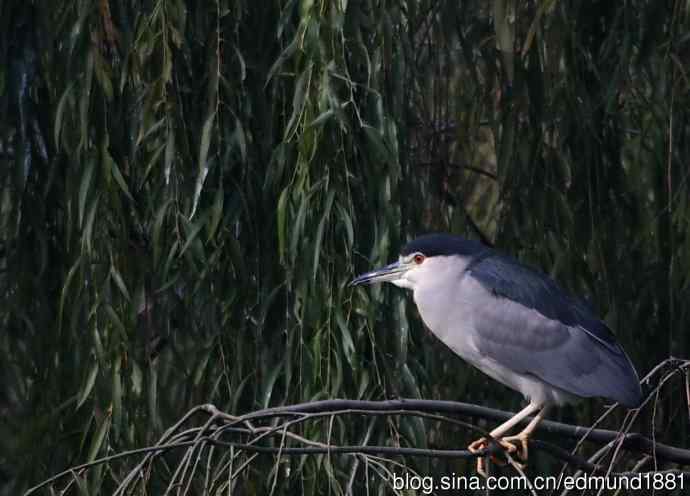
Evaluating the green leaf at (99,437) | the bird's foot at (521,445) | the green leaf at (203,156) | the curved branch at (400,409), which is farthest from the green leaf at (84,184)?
the bird's foot at (521,445)

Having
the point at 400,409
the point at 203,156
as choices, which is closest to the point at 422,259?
the point at 203,156

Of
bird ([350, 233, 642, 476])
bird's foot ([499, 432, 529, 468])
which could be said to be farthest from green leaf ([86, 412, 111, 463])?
bird's foot ([499, 432, 529, 468])

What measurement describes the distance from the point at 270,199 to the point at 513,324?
1.98ft

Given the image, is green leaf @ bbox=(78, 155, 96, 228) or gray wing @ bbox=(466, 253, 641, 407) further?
gray wing @ bbox=(466, 253, 641, 407)

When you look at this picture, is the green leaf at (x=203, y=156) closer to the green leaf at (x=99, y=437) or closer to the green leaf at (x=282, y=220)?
the green leaf at (x=282, y=220)

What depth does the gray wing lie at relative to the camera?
2.58 metres

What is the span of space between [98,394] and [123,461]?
6.7 inches

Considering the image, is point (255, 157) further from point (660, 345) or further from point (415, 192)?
point (660, 345)

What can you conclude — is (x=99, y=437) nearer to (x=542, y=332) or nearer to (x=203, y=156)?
(x=203, y=156)

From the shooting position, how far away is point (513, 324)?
2.69 meters

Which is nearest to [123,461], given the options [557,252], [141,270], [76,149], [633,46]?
[141,270]

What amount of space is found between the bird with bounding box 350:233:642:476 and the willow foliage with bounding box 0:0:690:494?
0.32 ft

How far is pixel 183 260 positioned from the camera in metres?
2.45

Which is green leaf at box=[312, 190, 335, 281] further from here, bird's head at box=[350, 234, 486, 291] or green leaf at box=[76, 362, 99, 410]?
green leaf at box=[76, 362, 99, 410]
